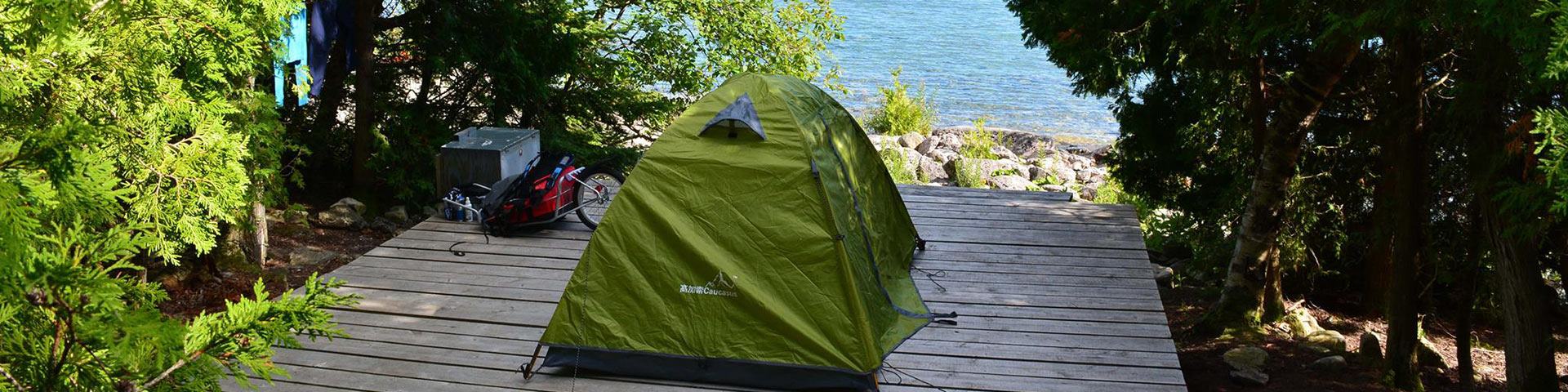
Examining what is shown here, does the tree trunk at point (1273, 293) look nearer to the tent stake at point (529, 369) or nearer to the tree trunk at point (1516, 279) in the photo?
the tree trunk at point (1516, 279)

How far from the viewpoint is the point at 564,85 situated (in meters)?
9.83

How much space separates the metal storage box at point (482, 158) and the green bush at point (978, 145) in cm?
594

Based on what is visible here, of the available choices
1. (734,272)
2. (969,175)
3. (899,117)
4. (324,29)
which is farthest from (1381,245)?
(899,117)

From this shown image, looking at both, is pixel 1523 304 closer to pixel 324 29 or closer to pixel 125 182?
pixel 125 182

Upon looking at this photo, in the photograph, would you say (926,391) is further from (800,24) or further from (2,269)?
(800,24)

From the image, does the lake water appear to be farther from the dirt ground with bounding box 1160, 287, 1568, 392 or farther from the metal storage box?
the metal storage box

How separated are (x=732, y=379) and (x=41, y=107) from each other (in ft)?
9.96

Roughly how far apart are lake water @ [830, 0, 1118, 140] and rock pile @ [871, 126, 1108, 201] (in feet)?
6.99

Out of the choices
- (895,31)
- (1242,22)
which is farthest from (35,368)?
(895,31)

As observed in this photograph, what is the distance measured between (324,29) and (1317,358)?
6989 mm

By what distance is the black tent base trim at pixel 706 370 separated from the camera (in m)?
4.83

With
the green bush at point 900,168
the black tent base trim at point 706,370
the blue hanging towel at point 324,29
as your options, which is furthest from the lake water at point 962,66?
the black tent base trim at point 706,370

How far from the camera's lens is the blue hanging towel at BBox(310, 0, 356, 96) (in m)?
7.79

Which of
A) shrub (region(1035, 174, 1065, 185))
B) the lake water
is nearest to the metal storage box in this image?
shrub (region(1035, 174, 1065, 185))
